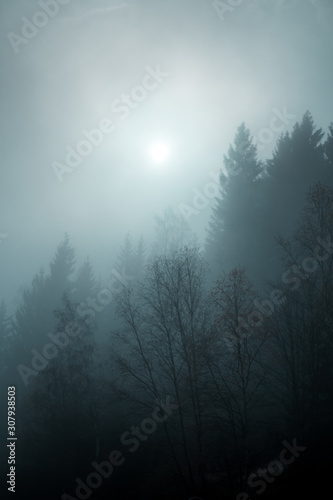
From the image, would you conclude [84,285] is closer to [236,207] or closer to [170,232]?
[170,232]

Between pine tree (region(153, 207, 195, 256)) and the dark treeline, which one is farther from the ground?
pine tree (region(153, 207, 195, 256))

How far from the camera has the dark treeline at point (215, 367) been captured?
13391 millimetres

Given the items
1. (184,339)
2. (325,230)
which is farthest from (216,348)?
(325,230)

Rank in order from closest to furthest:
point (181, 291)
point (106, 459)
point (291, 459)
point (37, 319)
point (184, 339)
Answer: point (291, 459)
point (184, 339)
point (181, 291)
point (106, 459)
point (37, 319)

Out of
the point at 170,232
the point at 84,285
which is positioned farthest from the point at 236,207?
the point at 84,285

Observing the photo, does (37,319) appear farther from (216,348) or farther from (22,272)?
(22,272)

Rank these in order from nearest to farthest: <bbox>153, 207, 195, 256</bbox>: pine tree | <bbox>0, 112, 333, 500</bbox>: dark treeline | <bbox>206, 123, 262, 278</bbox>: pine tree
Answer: <bbox>0, 112, 333, 500</bbox>: dark treeline < <bbox>206, 123, 262, 278</bbox>: pine tree < <bbox>153, 207, 195, 256</bbox>: pine tree

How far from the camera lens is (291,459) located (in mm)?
12797

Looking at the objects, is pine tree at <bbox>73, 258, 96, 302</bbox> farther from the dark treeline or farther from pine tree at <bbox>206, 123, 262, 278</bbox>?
pine tree at <bbox>206, 123, 262, 278</bbox>

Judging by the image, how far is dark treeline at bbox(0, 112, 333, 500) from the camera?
43.9ft

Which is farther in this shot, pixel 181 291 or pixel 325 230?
pixel 325 230

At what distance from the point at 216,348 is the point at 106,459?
14.0 meters

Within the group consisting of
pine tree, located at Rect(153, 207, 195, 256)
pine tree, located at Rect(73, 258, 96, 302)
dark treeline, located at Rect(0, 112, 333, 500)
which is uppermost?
pine tree, located at Rect(153, 207, 195, 256)

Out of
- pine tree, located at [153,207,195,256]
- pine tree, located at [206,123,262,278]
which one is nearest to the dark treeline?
pine tree, located at [206,123,262,278]
